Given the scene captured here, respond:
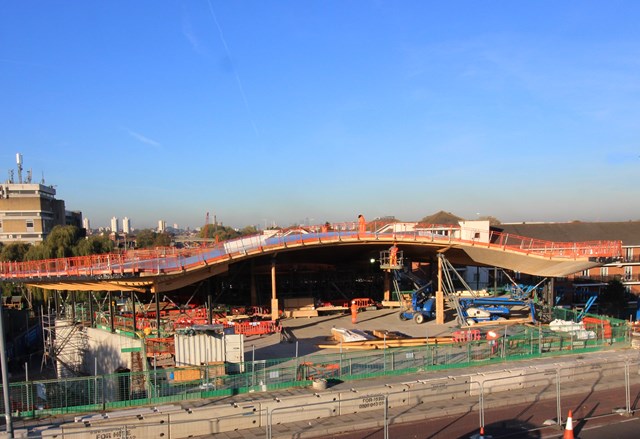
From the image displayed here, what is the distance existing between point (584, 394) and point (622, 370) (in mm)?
3495

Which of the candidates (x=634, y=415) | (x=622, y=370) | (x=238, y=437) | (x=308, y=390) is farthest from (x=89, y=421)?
(x=622, y=370)

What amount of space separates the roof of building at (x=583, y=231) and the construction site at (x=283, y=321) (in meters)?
12.8

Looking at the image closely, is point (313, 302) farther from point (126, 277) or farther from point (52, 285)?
point (52, 285)

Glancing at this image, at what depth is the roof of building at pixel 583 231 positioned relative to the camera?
179 ft

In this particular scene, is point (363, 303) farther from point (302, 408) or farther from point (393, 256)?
point (302, 408)

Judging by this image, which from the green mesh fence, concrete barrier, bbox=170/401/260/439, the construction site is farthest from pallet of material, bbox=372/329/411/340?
concrete barrier, bbox=170/401/260/439

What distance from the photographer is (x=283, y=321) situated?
34.9m

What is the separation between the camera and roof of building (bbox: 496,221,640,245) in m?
54.6

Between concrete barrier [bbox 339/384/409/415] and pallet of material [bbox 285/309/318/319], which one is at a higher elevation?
concrete barrier [bbox 339/384/409/415]

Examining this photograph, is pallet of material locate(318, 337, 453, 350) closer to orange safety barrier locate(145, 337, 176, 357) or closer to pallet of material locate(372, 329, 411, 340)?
pallet of material locate(372, 329, 411, 340)

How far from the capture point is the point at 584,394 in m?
17.5

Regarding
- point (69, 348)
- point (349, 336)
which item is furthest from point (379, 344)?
point (69, 348)

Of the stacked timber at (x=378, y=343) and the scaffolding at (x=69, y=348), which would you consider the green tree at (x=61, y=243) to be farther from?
the stacked timber at (x=378, y=343)

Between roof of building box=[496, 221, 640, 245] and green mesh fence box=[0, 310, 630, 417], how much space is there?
119 feet
